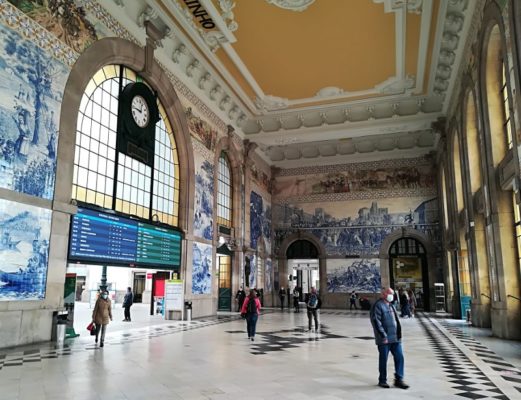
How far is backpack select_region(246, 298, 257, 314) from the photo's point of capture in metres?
10.5

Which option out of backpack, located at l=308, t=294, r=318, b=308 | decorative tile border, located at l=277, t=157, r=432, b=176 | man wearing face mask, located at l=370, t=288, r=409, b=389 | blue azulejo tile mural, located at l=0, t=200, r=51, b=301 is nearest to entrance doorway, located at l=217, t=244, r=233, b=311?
backpack, located at l=308, t=294, r=318, b=308

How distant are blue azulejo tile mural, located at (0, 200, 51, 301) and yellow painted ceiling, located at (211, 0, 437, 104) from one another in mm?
8526

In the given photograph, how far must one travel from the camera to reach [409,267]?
24750 mm

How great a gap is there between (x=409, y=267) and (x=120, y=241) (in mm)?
18247

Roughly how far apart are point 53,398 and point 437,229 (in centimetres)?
2282

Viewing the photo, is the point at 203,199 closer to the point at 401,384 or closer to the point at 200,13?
the point at 200,13

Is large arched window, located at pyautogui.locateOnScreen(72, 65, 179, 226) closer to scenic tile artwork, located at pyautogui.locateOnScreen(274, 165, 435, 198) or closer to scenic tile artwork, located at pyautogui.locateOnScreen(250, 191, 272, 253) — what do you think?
scenic tile artwork, located at pyautogui.locateOnScreen(250, 191, 272, 253)

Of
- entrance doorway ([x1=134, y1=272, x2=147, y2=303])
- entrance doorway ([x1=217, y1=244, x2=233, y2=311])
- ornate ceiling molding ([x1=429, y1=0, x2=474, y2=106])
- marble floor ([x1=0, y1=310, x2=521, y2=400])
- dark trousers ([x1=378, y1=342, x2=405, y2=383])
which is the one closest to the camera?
marble floor ([x1=0, y1=310, x2=521, y2=400])

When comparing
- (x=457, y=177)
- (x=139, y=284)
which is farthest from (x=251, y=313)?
(x=139, y=284)

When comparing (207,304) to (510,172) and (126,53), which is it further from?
(510,172)

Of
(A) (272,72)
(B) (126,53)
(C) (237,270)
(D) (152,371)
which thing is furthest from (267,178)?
(D) (152,371)

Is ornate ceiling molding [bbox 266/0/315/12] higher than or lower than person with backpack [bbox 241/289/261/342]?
higher

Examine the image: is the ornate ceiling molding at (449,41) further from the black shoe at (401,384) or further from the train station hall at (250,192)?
the black shoe at (401,384)

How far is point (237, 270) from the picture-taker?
20.2 meters
